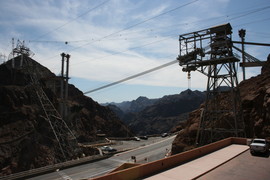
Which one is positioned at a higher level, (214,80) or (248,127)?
(214,80)

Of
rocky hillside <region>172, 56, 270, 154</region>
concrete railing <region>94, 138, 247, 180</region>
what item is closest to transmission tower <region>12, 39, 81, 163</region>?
rocky hillside <region>172, 56, 270, 154</region>

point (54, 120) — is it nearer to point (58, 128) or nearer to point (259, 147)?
point (58, 128)

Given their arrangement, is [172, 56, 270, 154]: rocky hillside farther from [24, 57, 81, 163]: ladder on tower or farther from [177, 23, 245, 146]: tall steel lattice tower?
[24, 57, 81, 163]: ladder on tower

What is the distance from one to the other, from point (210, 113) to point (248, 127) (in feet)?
16.3

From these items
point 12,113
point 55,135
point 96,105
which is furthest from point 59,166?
point 96,105

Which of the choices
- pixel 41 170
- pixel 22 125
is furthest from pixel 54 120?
pixel 41 170

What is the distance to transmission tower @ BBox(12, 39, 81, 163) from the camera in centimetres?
4428

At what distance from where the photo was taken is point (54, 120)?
5062cm

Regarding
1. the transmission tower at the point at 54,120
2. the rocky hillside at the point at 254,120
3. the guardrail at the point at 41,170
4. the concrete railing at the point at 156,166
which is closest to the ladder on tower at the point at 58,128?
the transmission tower at the point at 54,120

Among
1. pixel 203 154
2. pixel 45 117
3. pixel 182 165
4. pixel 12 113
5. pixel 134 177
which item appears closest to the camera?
pixel 134 177

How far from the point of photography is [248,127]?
27.9 m

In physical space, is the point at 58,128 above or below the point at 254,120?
below

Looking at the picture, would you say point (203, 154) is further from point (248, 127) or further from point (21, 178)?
point (21, 178)

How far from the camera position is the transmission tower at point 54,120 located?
1743 inches
